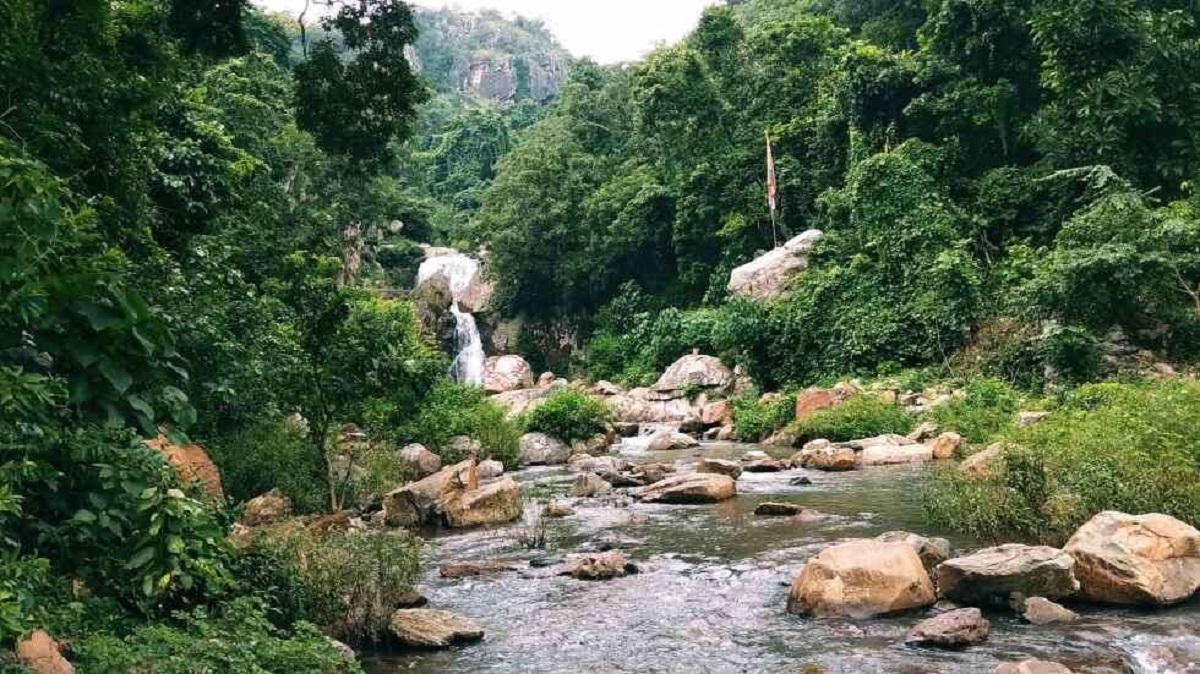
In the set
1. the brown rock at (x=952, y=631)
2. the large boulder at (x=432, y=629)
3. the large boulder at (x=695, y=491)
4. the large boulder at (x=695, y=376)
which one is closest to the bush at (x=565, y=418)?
the large boulder at (x=695, y=376)

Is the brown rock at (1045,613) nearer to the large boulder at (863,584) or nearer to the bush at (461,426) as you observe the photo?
the large boulder at (863,584)

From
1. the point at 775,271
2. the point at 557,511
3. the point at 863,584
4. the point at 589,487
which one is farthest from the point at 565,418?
the point at 863,584

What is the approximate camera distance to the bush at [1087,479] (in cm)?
870

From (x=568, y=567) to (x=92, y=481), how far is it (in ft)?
21.7

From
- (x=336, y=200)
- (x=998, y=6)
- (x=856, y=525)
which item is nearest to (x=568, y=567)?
(x=856, y=525)

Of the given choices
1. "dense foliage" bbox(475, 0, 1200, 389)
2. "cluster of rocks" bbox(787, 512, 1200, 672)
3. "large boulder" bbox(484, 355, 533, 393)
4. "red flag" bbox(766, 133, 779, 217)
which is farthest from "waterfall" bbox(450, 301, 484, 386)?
"cluster of rocks" bbox(787, 512, 1200, 672)

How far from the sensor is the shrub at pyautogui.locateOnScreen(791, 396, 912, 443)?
19.4m

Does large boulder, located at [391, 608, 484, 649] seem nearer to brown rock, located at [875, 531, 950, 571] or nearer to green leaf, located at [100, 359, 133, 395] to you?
brown rock, located at [875, 531, 950, 571]

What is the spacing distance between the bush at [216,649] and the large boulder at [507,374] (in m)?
31.2

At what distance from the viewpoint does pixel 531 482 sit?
17469mm

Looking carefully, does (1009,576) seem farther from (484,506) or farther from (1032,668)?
(484,506)

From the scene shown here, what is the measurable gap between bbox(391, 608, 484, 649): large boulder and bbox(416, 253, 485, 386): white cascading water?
25091 mm

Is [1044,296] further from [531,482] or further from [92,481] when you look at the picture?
[92,481]

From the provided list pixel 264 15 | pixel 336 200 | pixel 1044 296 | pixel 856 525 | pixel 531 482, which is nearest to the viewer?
pixel 856 525
